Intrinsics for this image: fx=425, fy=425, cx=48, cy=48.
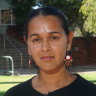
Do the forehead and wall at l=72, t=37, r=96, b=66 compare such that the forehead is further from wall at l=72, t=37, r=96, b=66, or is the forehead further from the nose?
wall at l=72, t=37, r=96, b=66

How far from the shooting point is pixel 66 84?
274cm

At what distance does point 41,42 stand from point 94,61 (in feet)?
103

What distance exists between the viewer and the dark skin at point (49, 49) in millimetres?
2627

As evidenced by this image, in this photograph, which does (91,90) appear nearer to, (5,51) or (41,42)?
(41,42)

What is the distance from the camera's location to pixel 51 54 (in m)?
2.62

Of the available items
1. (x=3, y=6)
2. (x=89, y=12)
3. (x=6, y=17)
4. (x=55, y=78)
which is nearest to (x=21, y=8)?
(x=89, y=12)

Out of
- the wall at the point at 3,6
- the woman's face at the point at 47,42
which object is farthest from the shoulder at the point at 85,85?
the wall at the point at 3,6

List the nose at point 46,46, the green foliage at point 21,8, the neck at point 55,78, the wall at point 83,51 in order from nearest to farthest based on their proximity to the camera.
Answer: the nose at point 46,46 < the neck at point 55,78 < the green foliage at point 21,8 < the wall at point 83,51

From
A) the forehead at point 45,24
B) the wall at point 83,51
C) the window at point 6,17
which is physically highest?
the forehead at point 45,24

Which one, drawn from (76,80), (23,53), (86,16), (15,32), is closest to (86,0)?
(86,16)

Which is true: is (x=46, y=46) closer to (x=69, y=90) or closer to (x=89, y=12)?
(x=69, y=90)

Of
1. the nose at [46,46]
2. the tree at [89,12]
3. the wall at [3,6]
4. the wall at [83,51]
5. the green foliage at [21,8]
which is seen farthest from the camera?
the wall at [3,6]

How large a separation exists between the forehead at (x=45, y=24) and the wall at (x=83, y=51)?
2963 centimetres

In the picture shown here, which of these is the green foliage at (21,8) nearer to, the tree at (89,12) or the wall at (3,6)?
the wall at (3,6)
